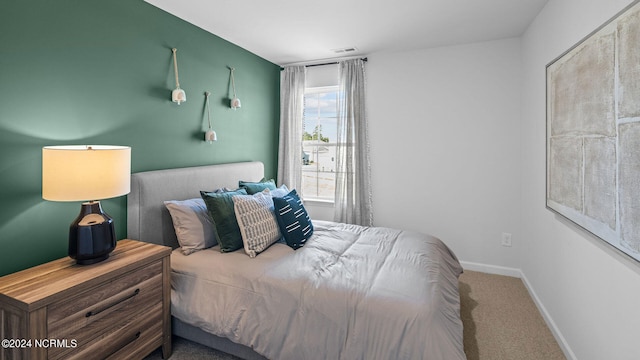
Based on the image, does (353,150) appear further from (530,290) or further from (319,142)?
(530,290)

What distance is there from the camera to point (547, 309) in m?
2.42

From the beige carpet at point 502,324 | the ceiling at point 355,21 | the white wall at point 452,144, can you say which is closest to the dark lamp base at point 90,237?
the ceiling at point 355,21

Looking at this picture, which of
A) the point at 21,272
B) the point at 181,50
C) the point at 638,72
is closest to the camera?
the point at 638,72

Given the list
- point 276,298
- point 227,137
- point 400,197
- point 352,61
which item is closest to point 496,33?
point 352,61

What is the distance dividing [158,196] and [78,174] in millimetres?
811

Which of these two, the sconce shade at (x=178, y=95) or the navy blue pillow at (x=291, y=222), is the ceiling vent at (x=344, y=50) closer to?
the sconce shade at (x=178, y=95)

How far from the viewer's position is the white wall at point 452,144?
3.30 m

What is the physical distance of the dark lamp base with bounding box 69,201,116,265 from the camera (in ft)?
5.46

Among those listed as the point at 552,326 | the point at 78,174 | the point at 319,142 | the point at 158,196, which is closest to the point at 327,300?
the point at 78,174

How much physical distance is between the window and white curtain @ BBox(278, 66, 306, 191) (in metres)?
0.13

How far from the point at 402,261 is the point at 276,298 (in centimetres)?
88

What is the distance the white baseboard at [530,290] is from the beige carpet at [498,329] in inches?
1.5

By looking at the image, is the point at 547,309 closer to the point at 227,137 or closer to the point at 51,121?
the point at 227,137

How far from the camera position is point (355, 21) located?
2.84 metres
